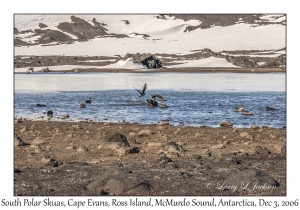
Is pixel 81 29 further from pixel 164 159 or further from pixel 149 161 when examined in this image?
pixel 164 159

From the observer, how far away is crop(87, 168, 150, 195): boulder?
831cm

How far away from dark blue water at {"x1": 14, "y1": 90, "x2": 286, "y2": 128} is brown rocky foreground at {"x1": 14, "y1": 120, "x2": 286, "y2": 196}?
2816 millimetres

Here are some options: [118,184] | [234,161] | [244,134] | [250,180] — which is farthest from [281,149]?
[118,184]

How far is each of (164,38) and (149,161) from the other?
105 metres

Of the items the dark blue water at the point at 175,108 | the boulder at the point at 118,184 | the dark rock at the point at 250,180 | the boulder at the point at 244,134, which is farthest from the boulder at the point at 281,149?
the dark blue water at the point at 175,108

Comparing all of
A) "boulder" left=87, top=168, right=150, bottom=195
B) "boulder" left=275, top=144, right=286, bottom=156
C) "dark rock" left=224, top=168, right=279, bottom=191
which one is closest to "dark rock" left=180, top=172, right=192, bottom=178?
"dark rock" left=224, top=168, right=279, bottom=191

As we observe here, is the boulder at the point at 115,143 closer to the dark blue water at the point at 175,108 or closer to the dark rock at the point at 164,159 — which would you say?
the dark rock at the point at 164,159

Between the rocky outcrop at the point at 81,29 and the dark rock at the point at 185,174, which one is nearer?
the dark rock at the point at 185,174

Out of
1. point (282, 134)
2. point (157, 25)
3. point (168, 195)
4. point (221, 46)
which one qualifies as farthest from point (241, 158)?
point (157, 25)

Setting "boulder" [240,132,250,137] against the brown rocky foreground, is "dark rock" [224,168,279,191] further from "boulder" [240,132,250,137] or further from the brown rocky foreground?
"boulder" [240,132,250,137]

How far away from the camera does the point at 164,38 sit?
114438mm

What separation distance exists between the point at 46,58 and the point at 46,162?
76606mm

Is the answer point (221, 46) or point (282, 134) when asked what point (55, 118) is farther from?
point (221, 46)

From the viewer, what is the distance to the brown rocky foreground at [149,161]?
846 cm
